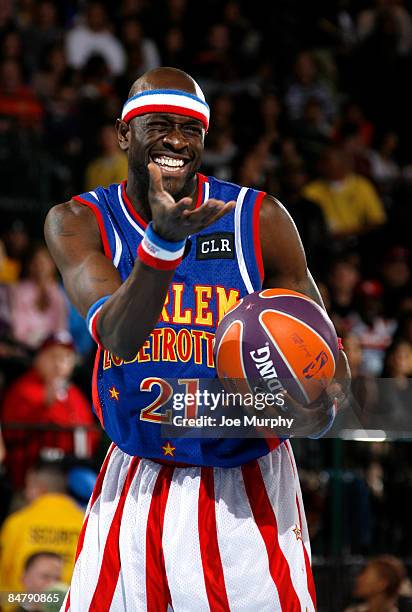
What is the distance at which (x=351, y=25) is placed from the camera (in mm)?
14086

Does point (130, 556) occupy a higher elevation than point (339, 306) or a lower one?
lower

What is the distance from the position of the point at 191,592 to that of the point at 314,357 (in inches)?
31.1

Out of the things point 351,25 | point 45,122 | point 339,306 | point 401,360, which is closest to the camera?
point 401,360

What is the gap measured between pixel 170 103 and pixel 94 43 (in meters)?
7.95

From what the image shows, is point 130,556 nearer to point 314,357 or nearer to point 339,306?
point 314,357

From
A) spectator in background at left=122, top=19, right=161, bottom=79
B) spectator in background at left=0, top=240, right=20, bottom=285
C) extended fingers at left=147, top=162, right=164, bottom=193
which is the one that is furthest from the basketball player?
spectator in background at left=122, top=19, right=161, bottom=79

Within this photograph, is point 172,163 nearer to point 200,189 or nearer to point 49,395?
point 200,189

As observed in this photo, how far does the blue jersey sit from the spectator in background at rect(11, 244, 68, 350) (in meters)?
5.03

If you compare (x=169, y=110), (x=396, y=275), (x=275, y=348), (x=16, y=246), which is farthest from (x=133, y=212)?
(x=396, y=275)

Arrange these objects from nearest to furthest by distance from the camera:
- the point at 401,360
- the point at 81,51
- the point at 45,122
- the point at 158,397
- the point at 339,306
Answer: the point at 158,397
the point at 401,360
the point at 339,306
the point at 45,122
the point at 81,51

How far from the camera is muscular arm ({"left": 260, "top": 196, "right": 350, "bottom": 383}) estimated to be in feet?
12.0

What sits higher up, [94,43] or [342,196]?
[94,43]

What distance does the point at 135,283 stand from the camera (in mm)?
2980

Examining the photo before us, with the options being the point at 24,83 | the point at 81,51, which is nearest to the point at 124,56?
the point at 81,51
